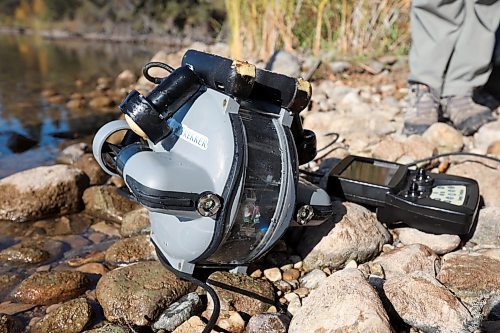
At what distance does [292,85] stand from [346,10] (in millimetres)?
3650

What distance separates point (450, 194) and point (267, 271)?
2.53ft

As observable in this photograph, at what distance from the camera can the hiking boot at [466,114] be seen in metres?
2.75

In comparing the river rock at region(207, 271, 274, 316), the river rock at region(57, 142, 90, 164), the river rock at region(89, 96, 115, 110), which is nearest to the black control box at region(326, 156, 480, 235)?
the river rock at region(207, 271, 274, 316)

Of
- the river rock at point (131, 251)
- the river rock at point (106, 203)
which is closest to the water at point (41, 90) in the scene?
the river rock at point (106, 203)

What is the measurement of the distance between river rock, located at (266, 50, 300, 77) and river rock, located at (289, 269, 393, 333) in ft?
10.7

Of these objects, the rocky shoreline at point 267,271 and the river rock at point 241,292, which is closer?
the rocky shoreline at point 267,271

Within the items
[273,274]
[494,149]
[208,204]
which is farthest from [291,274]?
[494,149]

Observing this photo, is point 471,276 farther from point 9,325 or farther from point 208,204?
point 9,325

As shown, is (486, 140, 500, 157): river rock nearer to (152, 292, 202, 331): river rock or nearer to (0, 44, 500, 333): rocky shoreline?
(0, 44, 500, 333): rocky shoreline

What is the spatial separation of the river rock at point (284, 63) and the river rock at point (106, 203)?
2424 millimetres

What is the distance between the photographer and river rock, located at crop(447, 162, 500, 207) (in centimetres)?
209

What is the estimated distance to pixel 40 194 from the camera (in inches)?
91.5

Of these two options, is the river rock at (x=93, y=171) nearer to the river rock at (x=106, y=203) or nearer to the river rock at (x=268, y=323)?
the river rock at (x=106, y=203)

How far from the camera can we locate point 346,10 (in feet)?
15.7
